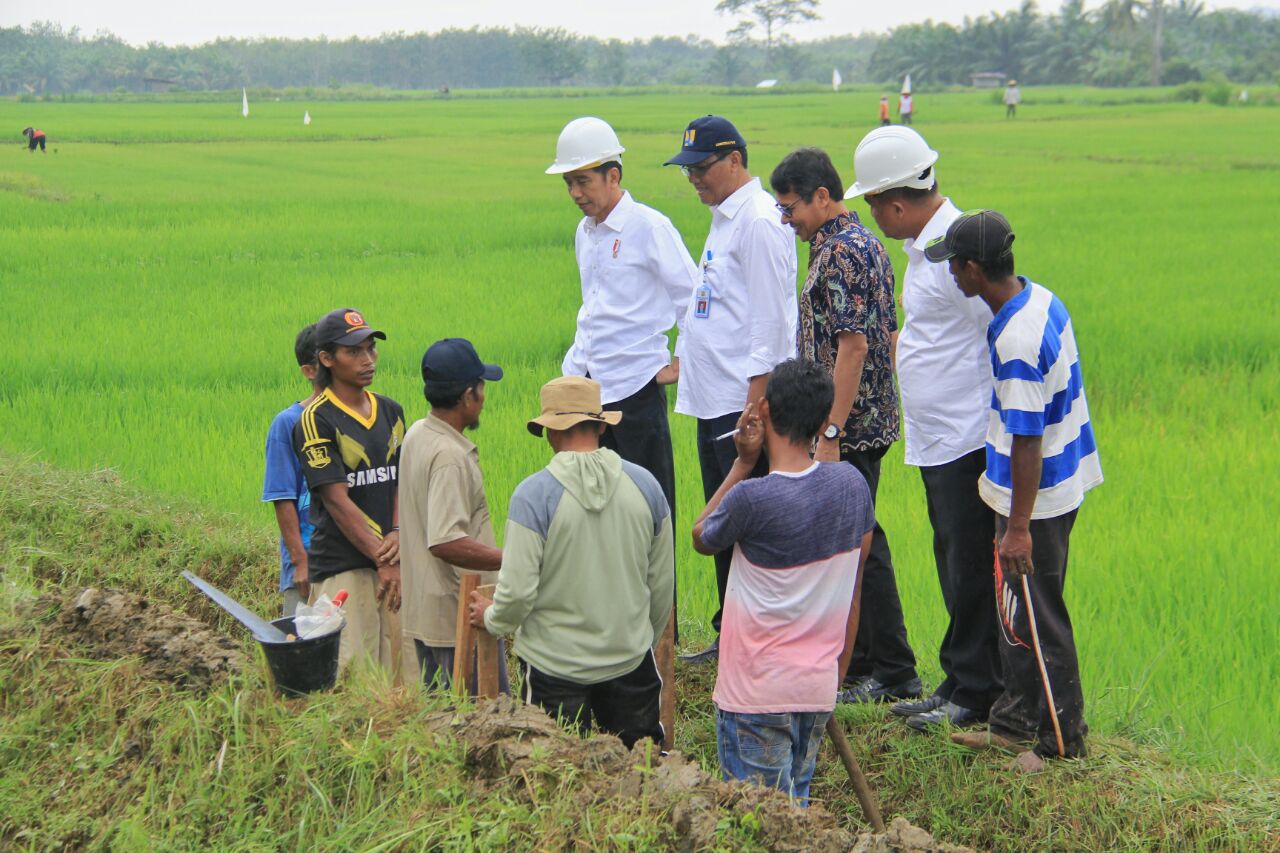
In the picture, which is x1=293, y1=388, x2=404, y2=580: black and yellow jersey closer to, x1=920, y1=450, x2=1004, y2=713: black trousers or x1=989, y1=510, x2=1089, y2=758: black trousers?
x1=920, y1=450, x2=1004, y2=713: black trousers

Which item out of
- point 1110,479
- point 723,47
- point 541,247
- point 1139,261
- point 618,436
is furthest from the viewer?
point 723,47

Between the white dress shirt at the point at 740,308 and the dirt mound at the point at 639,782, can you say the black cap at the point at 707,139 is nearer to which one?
the white dress shirt at the point at 740,308

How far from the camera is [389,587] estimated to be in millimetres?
3775

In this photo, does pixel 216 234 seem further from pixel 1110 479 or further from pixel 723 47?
pixel 723 47

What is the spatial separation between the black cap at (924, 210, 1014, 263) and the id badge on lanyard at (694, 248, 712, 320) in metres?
1.07

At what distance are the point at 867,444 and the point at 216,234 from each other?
11.9 meters

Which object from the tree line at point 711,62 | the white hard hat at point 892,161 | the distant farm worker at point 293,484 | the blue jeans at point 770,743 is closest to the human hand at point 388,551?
the distant farm worker at point 293,484

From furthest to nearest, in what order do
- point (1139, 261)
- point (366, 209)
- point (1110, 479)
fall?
point (366, 209)
point (1139, 261)
point (1110, 479)

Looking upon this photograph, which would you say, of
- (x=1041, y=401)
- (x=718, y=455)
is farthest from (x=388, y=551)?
(x=1041, y=401)

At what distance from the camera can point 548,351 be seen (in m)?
8.77

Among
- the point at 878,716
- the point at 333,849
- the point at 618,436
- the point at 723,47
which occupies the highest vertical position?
the point at 723,47

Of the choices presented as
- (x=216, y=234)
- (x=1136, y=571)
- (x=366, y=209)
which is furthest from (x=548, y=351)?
(x=366, y=209)

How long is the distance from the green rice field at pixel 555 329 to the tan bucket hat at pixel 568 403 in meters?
1.68

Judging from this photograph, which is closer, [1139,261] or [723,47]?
[1139,261]
